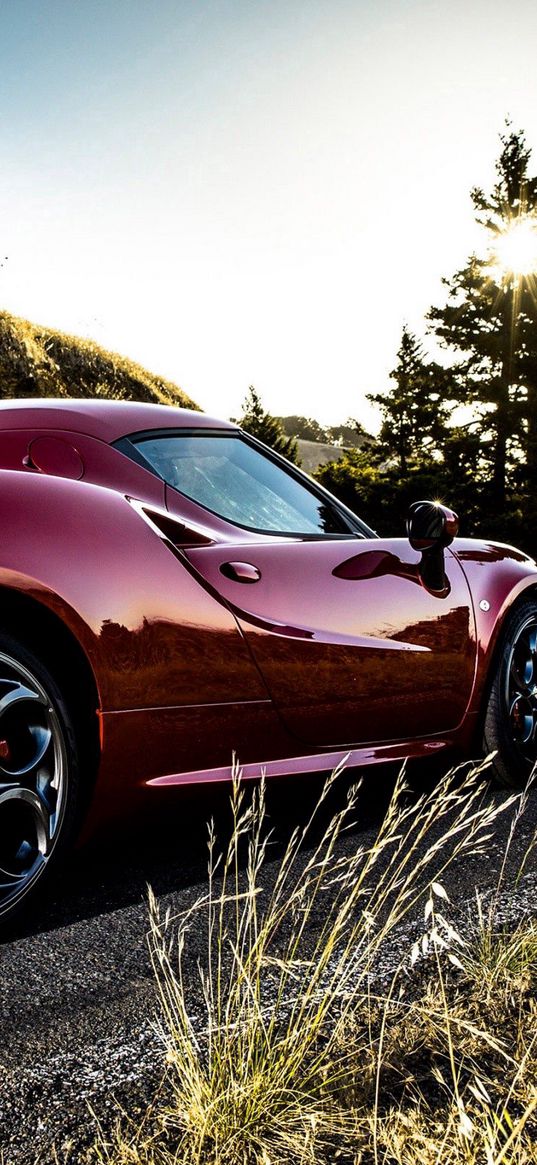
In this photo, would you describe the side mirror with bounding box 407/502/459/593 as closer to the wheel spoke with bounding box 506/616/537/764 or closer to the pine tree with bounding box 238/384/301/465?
the wheel spoke with bounding box 506/616/537/764

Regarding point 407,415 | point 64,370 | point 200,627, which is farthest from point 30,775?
point 407,415

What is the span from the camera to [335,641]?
2896mm

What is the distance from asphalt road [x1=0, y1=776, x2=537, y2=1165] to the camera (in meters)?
1.60

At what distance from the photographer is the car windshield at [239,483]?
3006 millimetres

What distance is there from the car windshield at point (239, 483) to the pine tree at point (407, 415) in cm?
3069

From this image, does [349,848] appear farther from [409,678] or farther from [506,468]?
[506,468]

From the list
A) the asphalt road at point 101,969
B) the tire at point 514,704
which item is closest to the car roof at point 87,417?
the asphalt road at point 101,969

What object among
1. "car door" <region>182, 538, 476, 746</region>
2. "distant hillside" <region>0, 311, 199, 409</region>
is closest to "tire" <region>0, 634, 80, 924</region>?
"car door" <region>182, 538, 476, 746</region>

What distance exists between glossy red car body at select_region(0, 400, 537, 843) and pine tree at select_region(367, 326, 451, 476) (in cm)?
3093

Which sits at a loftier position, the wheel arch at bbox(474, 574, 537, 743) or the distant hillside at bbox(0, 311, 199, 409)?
the distant hillside at bbox(0, 311, 199, 409)

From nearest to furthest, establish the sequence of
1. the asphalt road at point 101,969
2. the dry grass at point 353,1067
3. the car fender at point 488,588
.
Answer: the dry grass at point 353,1067, the asphalt road at point 101,969, the car fender at point 488,588

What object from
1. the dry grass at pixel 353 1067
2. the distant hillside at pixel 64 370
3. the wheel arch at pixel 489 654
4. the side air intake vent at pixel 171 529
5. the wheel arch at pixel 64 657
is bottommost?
the dry grass at pixel 353 1067

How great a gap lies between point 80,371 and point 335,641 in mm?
31185

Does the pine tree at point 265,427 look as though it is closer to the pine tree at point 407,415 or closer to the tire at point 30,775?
the pine tree at point 407,415
